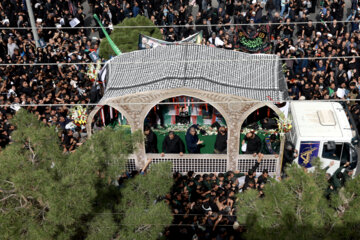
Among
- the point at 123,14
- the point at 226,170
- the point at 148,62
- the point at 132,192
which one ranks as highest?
the point at 123,14

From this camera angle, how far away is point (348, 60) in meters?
17.7

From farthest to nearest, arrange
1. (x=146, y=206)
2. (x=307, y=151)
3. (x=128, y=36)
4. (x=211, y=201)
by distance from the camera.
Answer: (x=128, y=36) < (x=307, y=151) < (x=211, y=201) < (x=146, y=206)

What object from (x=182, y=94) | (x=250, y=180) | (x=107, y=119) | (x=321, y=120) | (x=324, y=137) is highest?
(x=182, y=94)

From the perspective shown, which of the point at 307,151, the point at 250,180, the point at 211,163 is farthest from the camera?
the point at 211,163

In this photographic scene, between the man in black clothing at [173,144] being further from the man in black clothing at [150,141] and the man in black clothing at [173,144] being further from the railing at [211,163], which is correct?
the man in black clothing at [150,141]

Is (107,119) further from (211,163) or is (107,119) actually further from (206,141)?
(211,163)

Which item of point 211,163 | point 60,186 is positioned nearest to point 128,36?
point 211,163

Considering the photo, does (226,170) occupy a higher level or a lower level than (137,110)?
lower

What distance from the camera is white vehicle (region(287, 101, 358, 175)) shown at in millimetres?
13188

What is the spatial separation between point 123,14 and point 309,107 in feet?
37.1

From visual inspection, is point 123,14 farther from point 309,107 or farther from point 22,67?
point 309,107

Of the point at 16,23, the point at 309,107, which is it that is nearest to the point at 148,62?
the point at 309,107

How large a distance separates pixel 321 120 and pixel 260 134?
171 cm

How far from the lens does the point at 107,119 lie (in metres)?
14.7
